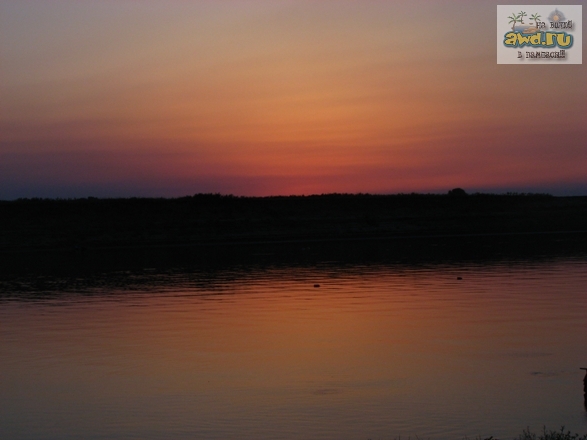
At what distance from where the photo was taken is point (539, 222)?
273 ft

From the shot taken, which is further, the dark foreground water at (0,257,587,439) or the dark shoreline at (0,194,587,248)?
the dark shoreline at (0,194,587,248)

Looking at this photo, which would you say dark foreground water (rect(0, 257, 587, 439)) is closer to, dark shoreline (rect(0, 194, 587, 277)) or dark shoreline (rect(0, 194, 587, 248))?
dark shoreline (rect(0, 194, 587, 277))

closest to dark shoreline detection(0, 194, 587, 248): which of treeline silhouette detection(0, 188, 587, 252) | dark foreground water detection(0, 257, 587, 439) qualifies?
treeline silhouette detection(0, 188, 587, 252)

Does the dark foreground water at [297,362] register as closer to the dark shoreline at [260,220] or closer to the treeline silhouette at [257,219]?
the treeline silhouette at [257,219]

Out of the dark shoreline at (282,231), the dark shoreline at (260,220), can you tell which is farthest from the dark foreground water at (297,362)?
the dark shoreline at (260,220)

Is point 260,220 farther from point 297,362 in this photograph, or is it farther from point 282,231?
point 297,362

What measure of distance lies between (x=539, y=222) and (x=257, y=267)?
1929 inches

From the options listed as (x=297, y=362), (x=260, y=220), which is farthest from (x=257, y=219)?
(x=297, y=362)

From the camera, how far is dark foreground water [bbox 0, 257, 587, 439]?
43.5 feet

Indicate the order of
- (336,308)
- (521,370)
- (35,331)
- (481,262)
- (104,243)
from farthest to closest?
(104,243), (481,262), (336,308), (35,331), (521,370)

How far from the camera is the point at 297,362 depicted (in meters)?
17.6

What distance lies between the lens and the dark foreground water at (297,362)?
1327cm

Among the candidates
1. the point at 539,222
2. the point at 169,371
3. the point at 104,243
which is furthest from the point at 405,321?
the point at 539,222

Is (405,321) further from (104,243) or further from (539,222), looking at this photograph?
(539,222)
